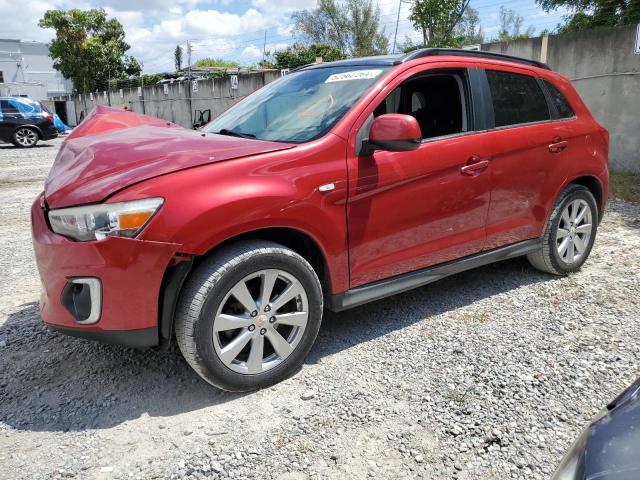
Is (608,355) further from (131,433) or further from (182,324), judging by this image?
(131,433)

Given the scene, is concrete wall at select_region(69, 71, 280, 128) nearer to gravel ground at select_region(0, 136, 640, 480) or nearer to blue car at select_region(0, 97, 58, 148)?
blue car at select_region(0, 97, 58, 148)

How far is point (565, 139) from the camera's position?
13.2 feet

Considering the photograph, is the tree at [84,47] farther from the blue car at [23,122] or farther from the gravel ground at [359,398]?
the gravel ground at [359,398]

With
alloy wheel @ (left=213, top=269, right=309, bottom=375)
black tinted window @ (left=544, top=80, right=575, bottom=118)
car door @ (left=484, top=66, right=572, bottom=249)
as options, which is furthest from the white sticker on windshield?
black tinted window @ (left=544, top=80, right=575, bottom=118)

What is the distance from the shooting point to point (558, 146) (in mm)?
3982

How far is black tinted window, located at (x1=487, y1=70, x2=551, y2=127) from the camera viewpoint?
372 cm

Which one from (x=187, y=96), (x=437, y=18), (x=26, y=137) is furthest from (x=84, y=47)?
(x=437, y=18)

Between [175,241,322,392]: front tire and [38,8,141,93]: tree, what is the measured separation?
3867 centimetres

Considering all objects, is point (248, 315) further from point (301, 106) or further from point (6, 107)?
point (6, 107)

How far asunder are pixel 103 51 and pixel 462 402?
3978 centimetres

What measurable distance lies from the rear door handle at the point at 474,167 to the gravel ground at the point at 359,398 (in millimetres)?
1012

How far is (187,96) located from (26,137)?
6.88 meters

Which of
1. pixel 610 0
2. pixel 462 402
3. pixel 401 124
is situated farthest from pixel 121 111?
pixel 610 0

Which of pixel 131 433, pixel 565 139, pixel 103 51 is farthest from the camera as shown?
pixel 103 51
